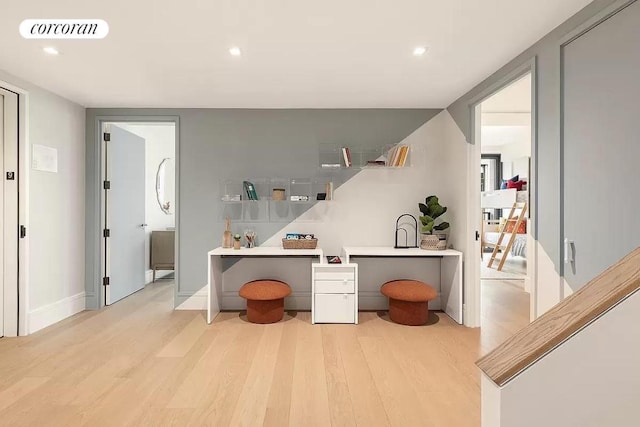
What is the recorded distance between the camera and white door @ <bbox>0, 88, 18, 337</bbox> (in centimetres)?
332

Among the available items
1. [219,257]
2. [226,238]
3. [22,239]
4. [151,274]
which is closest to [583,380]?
[226,238]

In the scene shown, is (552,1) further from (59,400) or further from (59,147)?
(59,147)

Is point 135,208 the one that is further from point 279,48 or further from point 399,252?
point 399,252

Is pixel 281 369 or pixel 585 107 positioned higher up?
pixel 585 107

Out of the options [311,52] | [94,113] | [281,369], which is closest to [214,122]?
[94,113]

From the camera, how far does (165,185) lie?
6.31m

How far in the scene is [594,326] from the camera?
767mm

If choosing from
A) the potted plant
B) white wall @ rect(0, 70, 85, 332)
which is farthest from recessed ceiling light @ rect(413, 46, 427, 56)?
white wall @ rect(0, 70, 85, 332)

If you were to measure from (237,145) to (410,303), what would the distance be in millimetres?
2565

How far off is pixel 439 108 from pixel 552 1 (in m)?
2.12

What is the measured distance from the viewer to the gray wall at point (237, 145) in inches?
167

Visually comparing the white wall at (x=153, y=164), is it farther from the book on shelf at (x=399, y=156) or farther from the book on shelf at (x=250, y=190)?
the book on shelf at (x=399, y=156)

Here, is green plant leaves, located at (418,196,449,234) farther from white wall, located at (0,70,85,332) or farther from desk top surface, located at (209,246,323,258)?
white wall, located at (0,70,85,332)

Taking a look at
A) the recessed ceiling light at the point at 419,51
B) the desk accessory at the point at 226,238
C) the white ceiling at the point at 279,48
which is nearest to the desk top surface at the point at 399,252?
the desk accessory at the point at 226,238
